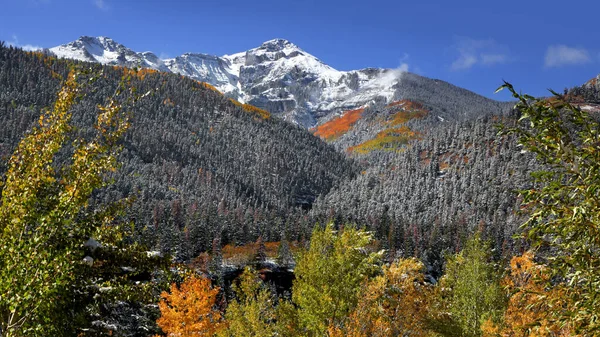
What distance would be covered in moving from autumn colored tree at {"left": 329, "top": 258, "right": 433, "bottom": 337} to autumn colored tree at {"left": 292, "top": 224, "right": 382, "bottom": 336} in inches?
32.6

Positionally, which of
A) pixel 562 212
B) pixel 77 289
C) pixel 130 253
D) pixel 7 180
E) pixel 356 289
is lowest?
pixel 356 289

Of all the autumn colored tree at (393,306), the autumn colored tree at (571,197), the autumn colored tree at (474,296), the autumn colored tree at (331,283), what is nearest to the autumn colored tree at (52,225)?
the autumn colored tree at (571,197)

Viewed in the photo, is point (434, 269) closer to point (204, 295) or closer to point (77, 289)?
point (204, 295)

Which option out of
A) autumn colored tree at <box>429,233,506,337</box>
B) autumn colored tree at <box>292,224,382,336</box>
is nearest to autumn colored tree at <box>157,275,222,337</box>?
autumn colored tree at <box>292,224,382,336</box>

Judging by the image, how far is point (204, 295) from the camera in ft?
99.8

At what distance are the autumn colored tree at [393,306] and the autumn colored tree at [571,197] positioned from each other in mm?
13541

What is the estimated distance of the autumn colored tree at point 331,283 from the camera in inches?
866

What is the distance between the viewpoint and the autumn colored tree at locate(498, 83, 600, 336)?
692 centimetres

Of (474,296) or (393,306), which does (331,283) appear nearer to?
(393,306)

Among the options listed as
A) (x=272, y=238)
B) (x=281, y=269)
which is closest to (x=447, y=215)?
(x=272, y=238)

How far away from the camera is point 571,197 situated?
7227 mm

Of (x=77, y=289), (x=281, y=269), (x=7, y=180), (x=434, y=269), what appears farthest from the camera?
(x=434, y=269)

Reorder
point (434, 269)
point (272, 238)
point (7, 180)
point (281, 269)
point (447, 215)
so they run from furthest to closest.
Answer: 1. point (447, 215)
2. point (272, 238)
3. point (434, 269)
4. point (281, 269)
5. point (7, 180)

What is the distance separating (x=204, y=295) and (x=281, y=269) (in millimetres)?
73586
